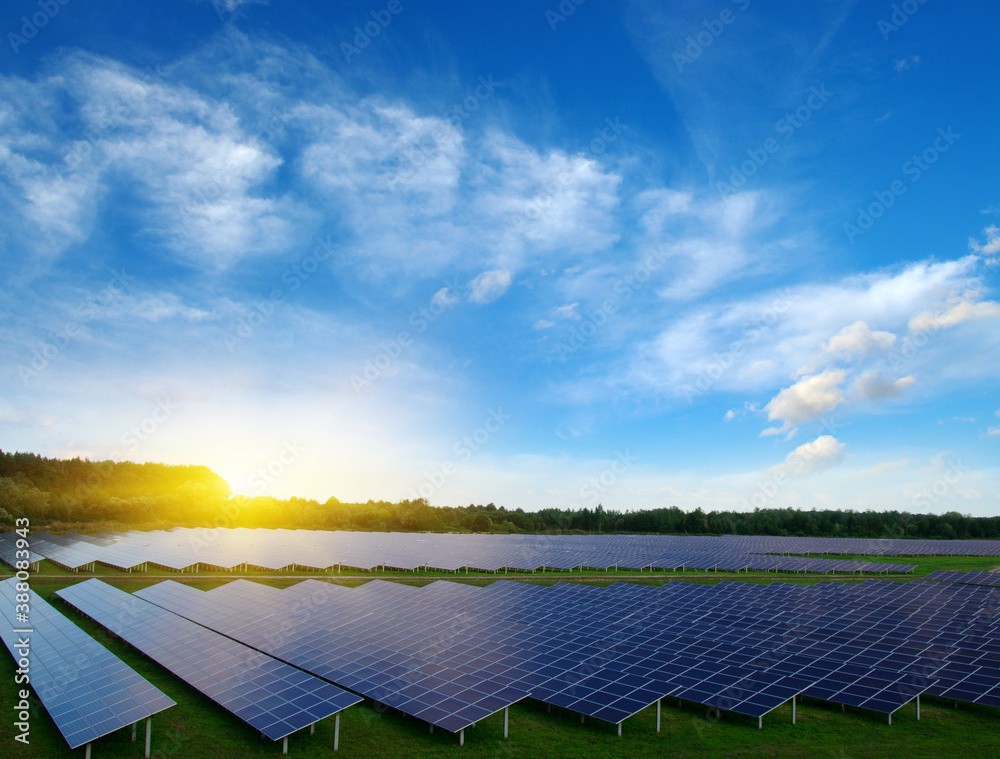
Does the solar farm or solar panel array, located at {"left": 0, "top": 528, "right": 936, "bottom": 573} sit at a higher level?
the solar farm

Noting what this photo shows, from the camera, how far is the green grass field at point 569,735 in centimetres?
1678

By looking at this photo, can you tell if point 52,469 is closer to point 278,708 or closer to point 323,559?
point 323,559

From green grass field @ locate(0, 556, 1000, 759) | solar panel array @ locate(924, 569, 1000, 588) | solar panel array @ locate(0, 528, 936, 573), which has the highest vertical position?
solar panel array @ locate(924, 569, 1000, 588)

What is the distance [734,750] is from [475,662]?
30.8ft

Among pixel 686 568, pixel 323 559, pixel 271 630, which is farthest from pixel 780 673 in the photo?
pixel 323 559

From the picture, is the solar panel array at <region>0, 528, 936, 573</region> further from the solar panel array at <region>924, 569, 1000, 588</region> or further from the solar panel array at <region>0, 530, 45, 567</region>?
the solar panel array at <region>924, 569, 1000, 588</region>

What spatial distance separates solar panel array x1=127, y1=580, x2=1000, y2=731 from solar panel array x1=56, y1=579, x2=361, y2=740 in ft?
4.66

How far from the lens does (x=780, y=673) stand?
20844 mm

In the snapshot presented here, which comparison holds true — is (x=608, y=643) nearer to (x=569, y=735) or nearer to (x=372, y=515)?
(x=569, y=735)

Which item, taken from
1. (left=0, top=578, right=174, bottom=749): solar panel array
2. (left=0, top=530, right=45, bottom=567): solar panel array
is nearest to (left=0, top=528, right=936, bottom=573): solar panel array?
(left=0, top=530, right=45, bottom=567): solar panel array

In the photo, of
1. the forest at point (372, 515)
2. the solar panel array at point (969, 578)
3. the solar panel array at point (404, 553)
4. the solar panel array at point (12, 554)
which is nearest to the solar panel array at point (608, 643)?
the solar panel array at point (969, 578)

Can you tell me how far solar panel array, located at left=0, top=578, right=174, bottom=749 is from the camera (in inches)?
623

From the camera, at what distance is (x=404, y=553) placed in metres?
57.9

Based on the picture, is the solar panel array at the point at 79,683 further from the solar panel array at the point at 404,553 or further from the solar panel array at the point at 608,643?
the solar panel array at the point at 404,553
